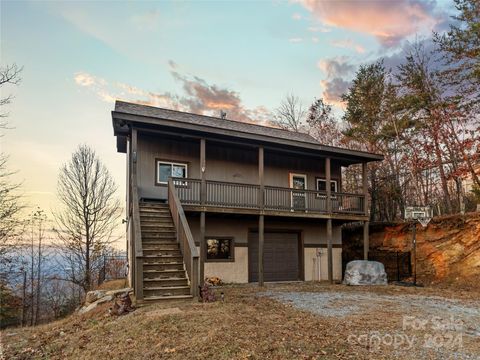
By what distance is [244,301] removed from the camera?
9.08 m

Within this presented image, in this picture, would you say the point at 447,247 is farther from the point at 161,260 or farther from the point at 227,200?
the point at 161,260

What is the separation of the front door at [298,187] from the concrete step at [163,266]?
7136mm

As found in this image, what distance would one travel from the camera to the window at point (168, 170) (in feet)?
44.8

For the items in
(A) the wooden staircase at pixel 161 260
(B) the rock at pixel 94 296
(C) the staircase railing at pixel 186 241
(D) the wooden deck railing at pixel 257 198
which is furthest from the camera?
(D) the wooden deck railing at pixel 257 198

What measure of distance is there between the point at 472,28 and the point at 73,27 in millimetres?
17662

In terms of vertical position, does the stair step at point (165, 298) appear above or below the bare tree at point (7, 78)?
below

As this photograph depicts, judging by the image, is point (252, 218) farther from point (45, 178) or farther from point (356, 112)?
point (45, 178)

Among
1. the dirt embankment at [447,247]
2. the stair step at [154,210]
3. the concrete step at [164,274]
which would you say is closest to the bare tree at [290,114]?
the dirt embankment at [447,247]

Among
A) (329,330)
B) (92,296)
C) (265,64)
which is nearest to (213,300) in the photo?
(329,330)

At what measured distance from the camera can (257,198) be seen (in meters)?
14.3

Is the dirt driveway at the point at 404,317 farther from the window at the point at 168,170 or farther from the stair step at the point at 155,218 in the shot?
the window at the point at 168,170

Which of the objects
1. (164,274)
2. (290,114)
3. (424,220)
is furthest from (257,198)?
(290,114)

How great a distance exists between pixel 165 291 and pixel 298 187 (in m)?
9.25

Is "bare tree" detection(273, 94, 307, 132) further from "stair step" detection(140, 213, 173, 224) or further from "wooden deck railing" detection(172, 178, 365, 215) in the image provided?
"stair step" detection(140, 213, 173, 224)
